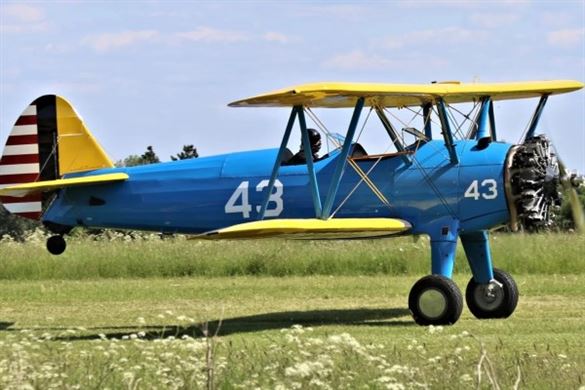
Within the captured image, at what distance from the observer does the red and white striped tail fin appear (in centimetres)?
1578

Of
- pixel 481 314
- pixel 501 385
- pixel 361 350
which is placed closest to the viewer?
pixel 361 350

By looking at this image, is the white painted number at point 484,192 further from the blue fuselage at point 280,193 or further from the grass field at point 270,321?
the grass field at point 270,321

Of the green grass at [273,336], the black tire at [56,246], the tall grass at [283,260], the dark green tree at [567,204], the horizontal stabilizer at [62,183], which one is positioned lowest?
→ the green grass at [273,336]

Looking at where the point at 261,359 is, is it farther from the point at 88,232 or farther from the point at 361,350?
the point at 88,232

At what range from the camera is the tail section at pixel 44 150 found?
15953 millimetres

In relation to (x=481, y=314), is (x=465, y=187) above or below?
above

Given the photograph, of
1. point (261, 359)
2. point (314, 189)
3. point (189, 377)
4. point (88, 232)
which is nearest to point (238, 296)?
point (314, 189)

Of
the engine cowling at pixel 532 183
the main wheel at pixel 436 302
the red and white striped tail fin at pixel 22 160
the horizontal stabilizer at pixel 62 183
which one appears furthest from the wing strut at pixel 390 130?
the red and white striped tail fin at pixel 22 160

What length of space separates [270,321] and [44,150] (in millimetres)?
4418

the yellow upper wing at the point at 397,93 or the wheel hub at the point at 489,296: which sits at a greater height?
the yellow upper wing at the point at 397,93

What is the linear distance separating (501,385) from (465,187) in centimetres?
572

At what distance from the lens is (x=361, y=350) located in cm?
671

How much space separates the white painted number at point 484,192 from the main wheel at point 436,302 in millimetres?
995

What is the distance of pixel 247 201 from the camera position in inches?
561
